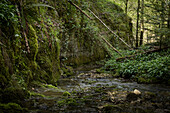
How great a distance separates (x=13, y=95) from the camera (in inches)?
100

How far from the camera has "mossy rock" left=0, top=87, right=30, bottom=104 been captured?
239cm

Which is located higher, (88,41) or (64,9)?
(64,9)

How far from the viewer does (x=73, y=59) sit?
9.68 metres

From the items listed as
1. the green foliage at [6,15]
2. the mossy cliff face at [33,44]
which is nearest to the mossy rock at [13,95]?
the mossy cliff face at [33,44]

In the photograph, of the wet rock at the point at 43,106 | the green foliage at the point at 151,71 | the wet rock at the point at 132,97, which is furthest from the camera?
the green foliage at the point at 151,71

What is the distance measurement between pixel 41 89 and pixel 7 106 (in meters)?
1.48

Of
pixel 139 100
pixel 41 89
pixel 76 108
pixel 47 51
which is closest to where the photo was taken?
pixel 76 108

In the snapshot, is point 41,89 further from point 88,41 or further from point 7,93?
point 88,41

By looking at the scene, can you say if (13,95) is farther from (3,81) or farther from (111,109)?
(111,109)

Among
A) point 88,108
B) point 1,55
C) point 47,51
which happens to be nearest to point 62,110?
point 88,108

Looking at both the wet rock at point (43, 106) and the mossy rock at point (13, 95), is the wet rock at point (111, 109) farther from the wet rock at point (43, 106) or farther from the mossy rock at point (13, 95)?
the mossy rock at point (13, 95)

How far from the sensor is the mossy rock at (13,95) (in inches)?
94.1

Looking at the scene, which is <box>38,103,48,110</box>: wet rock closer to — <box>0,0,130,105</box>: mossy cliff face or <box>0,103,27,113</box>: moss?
<box>0,103,27,113</box>: moss

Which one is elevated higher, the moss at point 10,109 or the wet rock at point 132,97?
the moss at point 10,109
